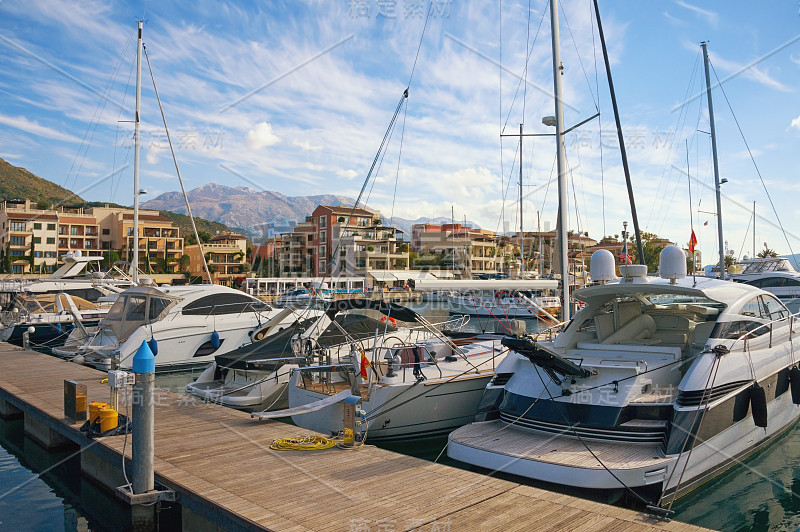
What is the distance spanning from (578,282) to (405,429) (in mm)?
33042

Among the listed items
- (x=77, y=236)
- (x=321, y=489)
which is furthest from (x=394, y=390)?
(x=77, y=236)

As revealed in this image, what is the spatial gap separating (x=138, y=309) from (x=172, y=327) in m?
1.39

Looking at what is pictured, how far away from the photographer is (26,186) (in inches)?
5669

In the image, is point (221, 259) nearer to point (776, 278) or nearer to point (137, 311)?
point (137, 311)

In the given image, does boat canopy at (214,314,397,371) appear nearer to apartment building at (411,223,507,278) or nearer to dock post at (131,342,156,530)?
dock post at (131,342,156,530)

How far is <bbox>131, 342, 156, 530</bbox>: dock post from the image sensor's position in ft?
21.3

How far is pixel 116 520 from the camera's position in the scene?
26.9 ft

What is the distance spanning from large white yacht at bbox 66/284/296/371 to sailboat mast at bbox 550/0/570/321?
891 cm

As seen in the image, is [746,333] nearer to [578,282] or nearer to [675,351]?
[675,351]

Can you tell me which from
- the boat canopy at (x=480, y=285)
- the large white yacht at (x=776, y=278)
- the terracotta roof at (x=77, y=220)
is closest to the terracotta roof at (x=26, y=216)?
the terracotta roof at (x=77, y=220)

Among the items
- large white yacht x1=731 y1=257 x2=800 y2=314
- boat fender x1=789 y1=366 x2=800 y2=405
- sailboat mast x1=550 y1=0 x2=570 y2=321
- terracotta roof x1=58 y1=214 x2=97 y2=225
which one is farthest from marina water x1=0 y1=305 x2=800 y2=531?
terracotta roof x1=58 y1=214 x2=97 y2=225

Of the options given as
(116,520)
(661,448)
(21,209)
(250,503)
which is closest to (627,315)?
(661,448)

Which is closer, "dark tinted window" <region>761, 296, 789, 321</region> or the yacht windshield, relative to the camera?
"dark tinted window" <region>761, 296, 789, 321</region>

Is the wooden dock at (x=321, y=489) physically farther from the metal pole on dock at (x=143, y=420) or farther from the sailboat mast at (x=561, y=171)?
the sailboat mast at (x=561, y=171)
